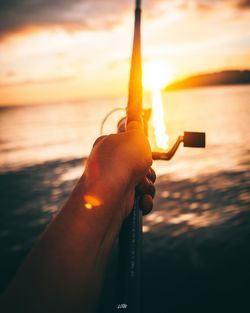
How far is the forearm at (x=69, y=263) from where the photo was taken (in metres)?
0.97

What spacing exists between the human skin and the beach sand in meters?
8.88

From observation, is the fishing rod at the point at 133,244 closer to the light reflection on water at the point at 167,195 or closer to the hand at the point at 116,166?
the hand at the point at 116,166

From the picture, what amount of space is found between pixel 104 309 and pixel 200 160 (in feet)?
65.6

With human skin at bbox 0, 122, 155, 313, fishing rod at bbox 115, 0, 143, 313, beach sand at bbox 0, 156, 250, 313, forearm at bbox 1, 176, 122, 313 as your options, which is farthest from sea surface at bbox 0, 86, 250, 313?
forearm at bbox 1, 176, 122, 313

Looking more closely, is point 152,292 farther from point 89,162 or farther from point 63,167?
point 63,167

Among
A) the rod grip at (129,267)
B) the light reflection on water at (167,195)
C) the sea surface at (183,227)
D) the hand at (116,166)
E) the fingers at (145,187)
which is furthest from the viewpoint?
the light reflection on water at (167,195)

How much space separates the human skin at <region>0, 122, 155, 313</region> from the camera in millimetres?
981

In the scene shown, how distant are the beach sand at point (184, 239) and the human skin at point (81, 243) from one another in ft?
29.1

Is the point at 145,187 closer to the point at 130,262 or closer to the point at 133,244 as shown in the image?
the point at 133,244

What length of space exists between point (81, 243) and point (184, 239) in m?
12.1

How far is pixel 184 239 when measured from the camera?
12500 mm

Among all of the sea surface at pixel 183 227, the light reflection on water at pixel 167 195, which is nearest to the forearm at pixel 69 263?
the sea surface at pixel 183 227

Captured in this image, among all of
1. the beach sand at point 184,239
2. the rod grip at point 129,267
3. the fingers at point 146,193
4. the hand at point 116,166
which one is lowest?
the beach sand at point 184,239

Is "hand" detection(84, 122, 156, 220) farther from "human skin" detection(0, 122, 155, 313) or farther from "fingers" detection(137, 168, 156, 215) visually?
"fingers" detection(137, 168, 156, 215)
